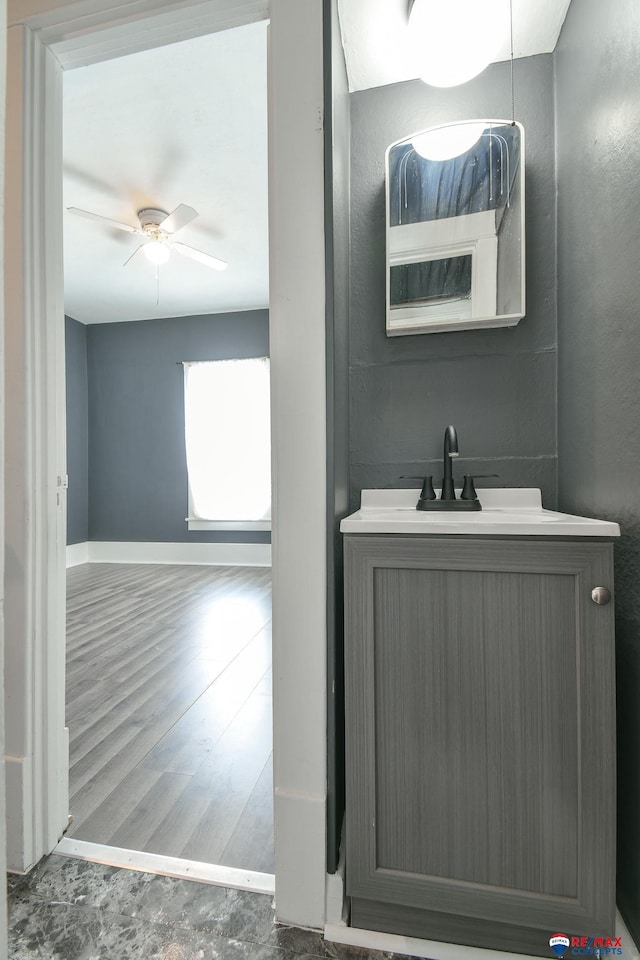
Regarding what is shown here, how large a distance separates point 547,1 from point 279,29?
774mm

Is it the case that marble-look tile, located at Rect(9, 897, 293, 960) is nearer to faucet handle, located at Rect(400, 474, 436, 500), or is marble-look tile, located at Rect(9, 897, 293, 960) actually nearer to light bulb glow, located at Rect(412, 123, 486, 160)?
faucet handle, located at Rect(400, 474, 436, 500)

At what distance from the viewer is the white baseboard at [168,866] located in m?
1.14

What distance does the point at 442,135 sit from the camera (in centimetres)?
140

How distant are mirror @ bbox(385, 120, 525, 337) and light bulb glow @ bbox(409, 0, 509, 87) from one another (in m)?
0.13

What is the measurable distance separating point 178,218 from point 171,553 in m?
3.58

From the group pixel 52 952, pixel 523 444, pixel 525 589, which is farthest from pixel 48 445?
pixel 523 444

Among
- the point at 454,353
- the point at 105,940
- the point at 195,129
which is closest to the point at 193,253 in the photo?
the point at 195,129

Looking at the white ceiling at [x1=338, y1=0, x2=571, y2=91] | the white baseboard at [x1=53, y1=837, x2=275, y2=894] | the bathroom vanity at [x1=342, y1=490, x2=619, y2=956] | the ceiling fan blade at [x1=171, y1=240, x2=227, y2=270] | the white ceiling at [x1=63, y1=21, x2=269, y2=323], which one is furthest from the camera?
the ceiling fan blade at [x1=171, y1=240, x2=227, y2=270]

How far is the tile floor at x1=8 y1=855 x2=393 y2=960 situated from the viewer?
983 mm

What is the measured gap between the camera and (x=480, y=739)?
949 millimetres

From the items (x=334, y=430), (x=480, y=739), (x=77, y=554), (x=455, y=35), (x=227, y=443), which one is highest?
(x=455, y=35)

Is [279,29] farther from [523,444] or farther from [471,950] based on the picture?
[471,950]

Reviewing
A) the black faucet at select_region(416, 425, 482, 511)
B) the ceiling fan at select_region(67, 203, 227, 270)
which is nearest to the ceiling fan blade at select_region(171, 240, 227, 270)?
the ceiling fan at select_region(67, 203, 227, 270)

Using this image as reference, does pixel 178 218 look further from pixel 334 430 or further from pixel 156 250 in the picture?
pixel 334 430
